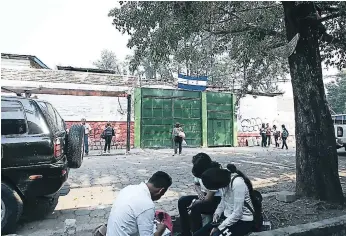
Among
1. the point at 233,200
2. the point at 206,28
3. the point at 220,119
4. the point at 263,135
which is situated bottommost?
the point at 233,200

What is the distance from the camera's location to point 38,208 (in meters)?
4.88

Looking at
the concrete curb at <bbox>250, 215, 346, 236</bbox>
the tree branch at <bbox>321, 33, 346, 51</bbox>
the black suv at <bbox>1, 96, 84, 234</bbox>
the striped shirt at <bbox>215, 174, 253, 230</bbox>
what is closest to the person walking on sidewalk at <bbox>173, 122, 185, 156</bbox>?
the tree branch at <bbox>321, 33, 346, 51</bbox>

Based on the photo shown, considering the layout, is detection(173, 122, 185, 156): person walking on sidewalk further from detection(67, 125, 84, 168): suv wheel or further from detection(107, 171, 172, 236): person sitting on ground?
detection(107, 171, 172, 236): person sitting on ground

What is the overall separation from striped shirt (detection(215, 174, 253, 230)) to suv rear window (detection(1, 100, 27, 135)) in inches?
106

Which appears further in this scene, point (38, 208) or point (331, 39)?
point (331, 39)

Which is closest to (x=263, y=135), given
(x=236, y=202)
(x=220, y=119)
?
(x=220, y=119)

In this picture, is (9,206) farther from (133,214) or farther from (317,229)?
(317,229)

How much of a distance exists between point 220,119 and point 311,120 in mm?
13348

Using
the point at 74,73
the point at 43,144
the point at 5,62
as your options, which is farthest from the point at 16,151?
the point at 5,62

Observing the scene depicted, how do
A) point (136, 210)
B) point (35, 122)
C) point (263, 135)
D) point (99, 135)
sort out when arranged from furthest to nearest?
1. point (263, 135)
2. point (99, 135)
3. point (35, 122)
4. point (136, 210)

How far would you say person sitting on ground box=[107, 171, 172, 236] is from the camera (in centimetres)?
245

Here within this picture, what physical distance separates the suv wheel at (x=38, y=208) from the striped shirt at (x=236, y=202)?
8.35 feet

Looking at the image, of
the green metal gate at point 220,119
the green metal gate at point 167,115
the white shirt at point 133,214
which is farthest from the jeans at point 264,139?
the white shirt at point 133,214

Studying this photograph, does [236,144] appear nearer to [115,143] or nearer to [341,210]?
[115,143]
